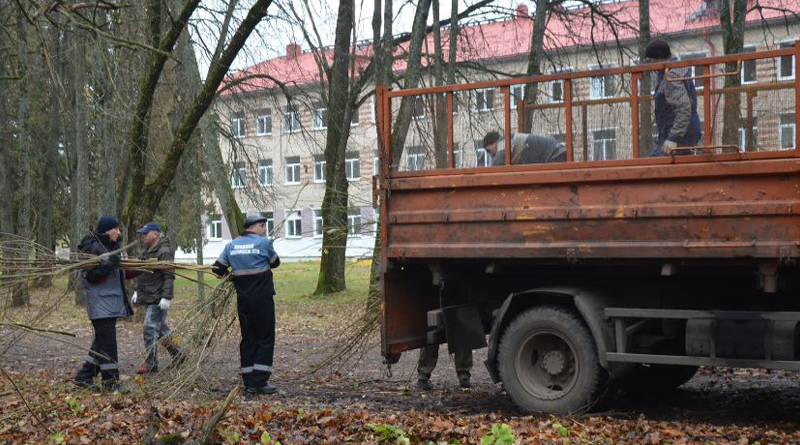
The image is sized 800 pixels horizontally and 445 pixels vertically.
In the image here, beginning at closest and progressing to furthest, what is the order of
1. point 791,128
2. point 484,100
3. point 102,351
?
point 791,128, point 484,100, point 102,351

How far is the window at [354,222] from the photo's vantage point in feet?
34.7

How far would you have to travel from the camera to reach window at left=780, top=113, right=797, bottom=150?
22.6 feet

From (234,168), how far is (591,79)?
16855 mm

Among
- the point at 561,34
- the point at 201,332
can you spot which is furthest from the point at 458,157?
the point at 561,34

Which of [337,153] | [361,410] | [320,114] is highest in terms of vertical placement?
[320,114]

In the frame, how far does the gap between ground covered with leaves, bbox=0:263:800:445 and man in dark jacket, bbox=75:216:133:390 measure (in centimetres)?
37

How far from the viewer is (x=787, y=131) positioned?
6.97 metres

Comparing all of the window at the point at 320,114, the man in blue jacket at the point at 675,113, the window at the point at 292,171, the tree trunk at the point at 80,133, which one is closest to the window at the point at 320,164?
the window at the point at 320,114

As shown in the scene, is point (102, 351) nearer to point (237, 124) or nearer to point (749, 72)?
point (749, 72)

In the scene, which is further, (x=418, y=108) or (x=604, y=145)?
(x=418, y=108)

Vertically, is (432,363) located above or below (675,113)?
below

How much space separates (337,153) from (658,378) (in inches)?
560

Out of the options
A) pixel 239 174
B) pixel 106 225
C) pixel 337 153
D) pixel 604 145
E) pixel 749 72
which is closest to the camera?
pixel 749 72

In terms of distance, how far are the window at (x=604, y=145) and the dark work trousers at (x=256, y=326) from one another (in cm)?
379
